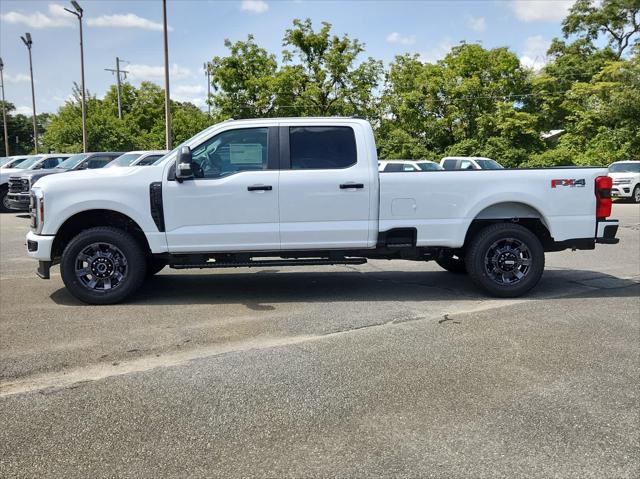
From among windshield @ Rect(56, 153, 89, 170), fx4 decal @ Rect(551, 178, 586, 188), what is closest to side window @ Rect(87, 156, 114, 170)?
windshield @ Rect(56, 153, 89, 170)

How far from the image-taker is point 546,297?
23.0 ft

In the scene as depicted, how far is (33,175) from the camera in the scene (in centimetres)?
1670

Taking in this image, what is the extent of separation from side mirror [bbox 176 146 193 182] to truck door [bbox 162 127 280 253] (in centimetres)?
14

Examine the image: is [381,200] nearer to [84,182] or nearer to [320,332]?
[320,332]

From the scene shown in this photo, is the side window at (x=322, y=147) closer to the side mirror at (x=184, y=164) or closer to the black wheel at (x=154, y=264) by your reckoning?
the side mirror at (x=184, y=164)

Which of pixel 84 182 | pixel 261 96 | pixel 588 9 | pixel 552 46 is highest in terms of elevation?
pixel 588 9

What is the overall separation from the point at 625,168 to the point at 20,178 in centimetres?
2275

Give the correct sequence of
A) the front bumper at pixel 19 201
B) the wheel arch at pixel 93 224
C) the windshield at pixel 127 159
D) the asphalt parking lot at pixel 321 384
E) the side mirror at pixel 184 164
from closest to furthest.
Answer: the asphalt parking lot at pixel 321 384, the side mirror at pixel 184 164, the wheel arch at pixel 93 224, the front bumper at pixel 19 201, the windshield at pixel 127 159

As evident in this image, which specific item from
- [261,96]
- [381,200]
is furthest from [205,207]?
[261,96]

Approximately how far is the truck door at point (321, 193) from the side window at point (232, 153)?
25 centimetres

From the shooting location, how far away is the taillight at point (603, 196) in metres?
6.88

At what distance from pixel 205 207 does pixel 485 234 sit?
3289 millimetres

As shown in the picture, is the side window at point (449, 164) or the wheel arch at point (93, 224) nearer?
the wheel arch at point (93, 224)

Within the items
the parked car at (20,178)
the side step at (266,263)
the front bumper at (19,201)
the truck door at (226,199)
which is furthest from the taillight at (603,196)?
the parked car at (20,178)
